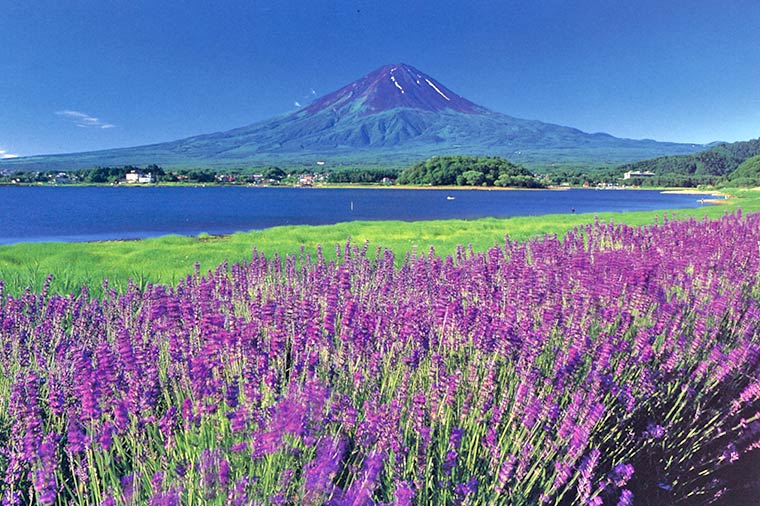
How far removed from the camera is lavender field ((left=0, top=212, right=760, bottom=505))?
1907mm

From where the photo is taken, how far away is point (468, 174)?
134000mm

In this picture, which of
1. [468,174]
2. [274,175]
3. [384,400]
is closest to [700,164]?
[468,174]

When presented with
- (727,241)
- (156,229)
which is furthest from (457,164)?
(727,241)

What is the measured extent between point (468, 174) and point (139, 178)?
92.6m

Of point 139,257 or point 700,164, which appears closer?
point 139,257

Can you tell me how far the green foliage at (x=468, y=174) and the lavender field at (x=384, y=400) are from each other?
433 ft

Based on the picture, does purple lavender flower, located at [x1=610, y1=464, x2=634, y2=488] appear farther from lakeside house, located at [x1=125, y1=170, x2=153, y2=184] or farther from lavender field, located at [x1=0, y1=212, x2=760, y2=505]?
lakeside house, located at [x1=125, y1=170, x2=153, y2=184]

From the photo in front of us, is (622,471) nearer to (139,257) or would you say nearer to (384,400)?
(384,400)

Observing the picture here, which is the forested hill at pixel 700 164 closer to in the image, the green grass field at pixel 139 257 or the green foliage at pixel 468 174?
the green foliage at pixel 468 174

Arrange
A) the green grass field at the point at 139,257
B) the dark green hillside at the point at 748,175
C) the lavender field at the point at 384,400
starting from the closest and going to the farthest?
the lavender field at the point at 384,400 < the green grass field at the point at 139,257 < the dark green hillside at the point at 748,175

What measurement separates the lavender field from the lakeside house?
15984 centimetres

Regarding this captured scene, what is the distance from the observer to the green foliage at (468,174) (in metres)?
133

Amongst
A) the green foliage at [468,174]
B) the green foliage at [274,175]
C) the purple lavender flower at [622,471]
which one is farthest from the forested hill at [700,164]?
the purple lavender flower at [622,471]

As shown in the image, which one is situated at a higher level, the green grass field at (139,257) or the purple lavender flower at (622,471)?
the purple lavender flower at (622,471)
